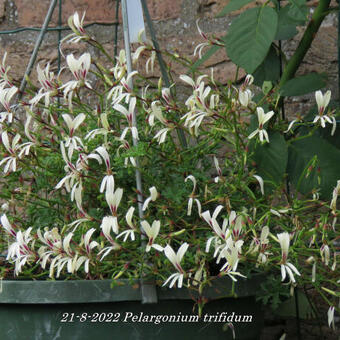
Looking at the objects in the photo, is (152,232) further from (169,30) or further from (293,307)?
(169,30)

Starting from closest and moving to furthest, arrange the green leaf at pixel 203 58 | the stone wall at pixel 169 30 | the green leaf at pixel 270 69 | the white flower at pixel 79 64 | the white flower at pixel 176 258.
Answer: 1. the white flower at pixel 176 258
2. the white flower at pixel 79 64
3. the green leaf at pixel 203 58
4. the green leaf at pixel 270 69
5. the stone wall at pixel 169 30

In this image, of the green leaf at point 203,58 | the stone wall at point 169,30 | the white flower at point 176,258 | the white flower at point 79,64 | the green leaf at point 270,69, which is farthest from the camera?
the stone wall at point 169,30

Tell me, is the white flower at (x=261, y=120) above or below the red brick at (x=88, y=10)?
below

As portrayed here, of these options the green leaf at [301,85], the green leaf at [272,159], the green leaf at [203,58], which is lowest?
the green leaf at [272,159]

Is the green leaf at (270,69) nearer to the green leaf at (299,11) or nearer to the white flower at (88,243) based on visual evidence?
the green leaf at (299,11)

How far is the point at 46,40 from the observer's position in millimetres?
1712

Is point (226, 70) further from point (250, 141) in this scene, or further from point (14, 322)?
point (14, 322)

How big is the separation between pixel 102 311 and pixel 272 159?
0.39 meters

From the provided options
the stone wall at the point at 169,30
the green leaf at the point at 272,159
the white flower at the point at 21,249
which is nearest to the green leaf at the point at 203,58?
the green leaf at the point at 272,159

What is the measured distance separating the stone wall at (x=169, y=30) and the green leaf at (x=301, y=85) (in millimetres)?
262

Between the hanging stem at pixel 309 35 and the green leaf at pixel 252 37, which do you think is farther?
the hanging stem at pixel 309 35

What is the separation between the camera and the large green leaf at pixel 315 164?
1.11 m

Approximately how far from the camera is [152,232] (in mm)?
953

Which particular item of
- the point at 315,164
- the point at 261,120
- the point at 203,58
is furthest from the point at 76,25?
the point at 315,164
